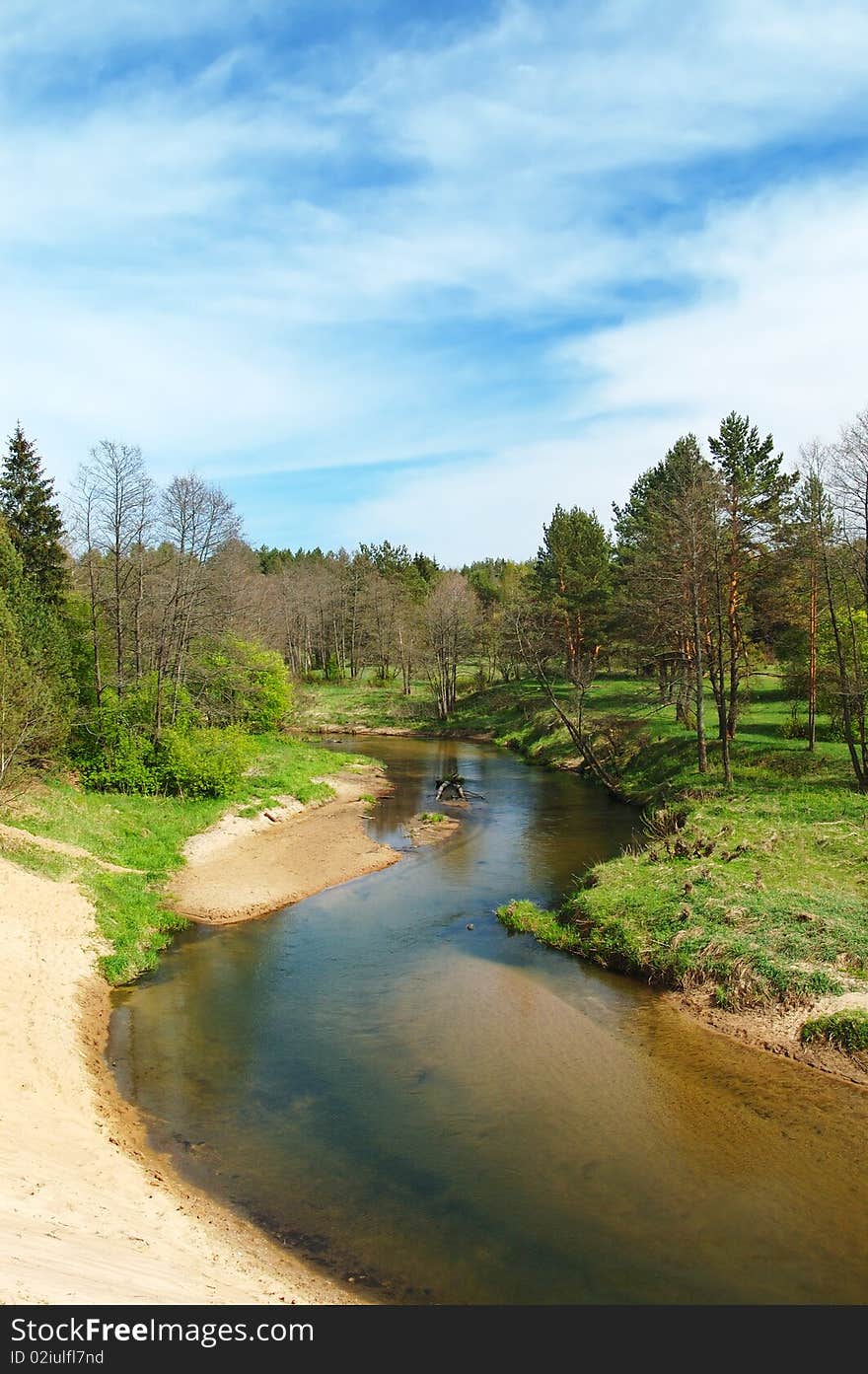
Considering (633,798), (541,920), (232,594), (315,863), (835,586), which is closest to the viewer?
(541,920)

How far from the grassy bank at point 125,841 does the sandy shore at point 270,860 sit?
0.68 metres

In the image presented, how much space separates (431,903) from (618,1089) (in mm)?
10226

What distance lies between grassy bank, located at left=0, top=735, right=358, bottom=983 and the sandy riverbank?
276 cm

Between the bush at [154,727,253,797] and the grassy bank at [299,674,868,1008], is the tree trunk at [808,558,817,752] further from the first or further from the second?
the bush at [154,727,253,797]

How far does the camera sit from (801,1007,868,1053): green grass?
13484 millimetres

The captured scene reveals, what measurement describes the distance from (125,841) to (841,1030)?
2046 centimetres

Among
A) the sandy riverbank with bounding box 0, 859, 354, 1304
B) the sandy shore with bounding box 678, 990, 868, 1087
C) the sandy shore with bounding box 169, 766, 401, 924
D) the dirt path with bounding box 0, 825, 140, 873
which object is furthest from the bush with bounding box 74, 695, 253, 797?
the sandy shore with bounding box 678, 990, 868, 1087

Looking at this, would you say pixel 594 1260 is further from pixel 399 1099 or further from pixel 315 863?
pixel 315 863

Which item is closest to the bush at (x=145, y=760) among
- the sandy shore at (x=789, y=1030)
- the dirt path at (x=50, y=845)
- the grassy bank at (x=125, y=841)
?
the grassy bank at (x=125, y=841)

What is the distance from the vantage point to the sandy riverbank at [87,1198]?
762cm

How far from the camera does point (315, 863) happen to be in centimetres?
2700

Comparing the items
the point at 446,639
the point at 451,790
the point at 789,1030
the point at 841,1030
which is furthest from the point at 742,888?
the point at 446,639

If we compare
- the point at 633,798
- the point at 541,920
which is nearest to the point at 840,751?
the point at 633,798

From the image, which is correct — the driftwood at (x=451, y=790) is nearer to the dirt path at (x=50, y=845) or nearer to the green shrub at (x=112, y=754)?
the green shrub at (x=112, y=754)
